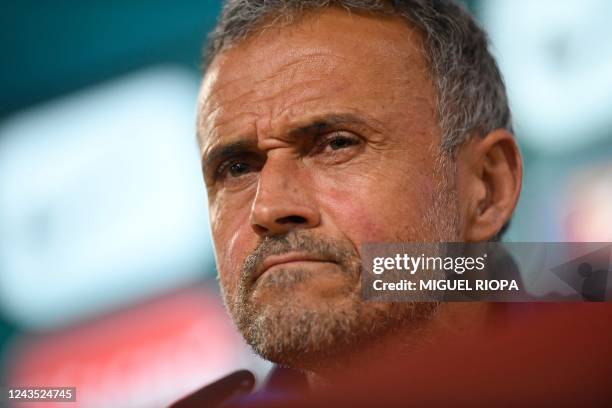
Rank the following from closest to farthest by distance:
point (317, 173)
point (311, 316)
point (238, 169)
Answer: point (311, 316) → point (317, 173) → point (238, 169)

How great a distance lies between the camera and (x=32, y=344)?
2285mm

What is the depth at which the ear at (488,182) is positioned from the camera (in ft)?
5.30

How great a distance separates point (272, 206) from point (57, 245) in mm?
1244

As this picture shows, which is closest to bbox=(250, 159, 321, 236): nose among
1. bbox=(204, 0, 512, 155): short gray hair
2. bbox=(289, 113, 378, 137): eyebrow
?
bbox=(289, 113, 378, 137): eyebrow

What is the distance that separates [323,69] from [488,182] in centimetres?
44

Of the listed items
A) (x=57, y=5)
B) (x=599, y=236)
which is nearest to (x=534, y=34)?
(x=599, y=236)

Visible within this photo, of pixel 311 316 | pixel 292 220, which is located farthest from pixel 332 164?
pixel 311 316

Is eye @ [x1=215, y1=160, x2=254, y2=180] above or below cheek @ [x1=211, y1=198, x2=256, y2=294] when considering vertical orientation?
above

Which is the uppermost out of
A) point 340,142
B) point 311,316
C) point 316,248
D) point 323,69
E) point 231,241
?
point 323,69

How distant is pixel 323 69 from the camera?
1549mm

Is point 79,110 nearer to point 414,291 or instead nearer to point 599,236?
point 414,291

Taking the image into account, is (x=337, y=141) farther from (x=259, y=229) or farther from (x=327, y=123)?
(x=259, y=229)

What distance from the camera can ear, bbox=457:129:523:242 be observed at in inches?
63.6

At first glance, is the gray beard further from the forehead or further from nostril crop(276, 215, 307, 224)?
the forehead
